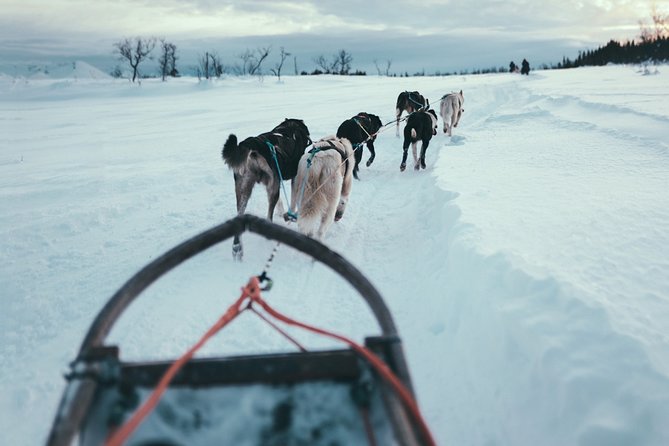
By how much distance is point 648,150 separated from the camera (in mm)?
5953

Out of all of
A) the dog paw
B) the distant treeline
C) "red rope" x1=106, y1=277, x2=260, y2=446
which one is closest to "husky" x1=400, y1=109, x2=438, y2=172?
the dog paw

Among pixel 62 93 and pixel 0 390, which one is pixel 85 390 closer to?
pixel 0 390

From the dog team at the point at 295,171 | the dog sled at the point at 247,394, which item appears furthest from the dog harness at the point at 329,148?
the dog sled at the point at 247,394

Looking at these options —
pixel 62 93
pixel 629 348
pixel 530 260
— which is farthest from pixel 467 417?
pixel 62 93

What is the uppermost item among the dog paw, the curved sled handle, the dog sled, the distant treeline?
the distant treeline

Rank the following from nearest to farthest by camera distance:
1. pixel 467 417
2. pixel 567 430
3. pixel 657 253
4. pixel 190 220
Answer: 1. pixel 567 430
2. pixel 467 417
3. pixel 657 253
4. pixel 190 220

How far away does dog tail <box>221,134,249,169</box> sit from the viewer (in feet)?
14.4

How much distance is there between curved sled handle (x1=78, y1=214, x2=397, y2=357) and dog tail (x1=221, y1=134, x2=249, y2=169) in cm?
270

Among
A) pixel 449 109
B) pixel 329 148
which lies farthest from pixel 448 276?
pixel 449 109

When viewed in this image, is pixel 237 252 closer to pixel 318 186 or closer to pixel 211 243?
pixel 318 186

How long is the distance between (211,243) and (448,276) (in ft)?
7.53

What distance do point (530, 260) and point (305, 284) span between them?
1.89 meters

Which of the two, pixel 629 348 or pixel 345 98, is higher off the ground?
pixel 345 98

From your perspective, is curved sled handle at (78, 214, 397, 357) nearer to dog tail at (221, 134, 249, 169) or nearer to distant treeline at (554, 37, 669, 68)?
dog tail at (221, 134, 249, 169)
